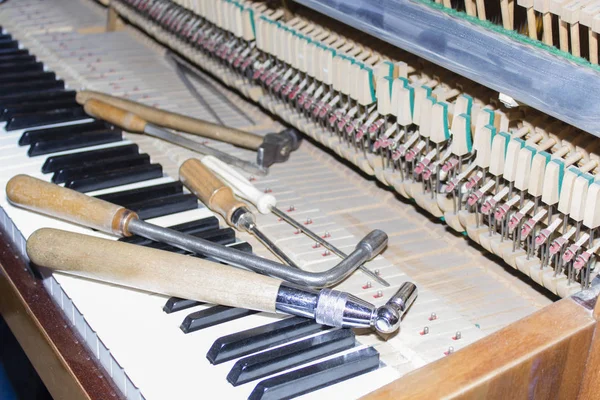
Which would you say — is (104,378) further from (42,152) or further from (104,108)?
(104,108)

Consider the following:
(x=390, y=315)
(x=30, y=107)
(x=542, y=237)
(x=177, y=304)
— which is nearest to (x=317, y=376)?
(x=390, y=315)

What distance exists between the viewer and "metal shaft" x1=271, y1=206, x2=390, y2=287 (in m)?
2.20

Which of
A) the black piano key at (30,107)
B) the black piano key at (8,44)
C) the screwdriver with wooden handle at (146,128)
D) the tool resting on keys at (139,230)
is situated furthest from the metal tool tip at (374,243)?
the black piano key at (8,44)

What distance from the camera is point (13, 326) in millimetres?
2471

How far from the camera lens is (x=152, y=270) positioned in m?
1.97

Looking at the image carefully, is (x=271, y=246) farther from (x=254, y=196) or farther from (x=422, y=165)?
(x=422, y=165)

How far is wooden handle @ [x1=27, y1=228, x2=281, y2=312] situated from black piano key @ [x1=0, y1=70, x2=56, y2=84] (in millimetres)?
1453

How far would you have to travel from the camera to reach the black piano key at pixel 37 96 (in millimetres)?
3222

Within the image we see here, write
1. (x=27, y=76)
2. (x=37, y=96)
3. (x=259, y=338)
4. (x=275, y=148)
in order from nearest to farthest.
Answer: (x=259, y=338) < (x=275, y=148) < (x=37, y=96) < (x=27, y=76)

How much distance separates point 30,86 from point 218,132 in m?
0.84

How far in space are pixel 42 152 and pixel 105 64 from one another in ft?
3.19

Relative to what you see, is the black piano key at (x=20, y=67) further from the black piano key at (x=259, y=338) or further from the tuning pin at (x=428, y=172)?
the black piano key at (x=259, y=338)

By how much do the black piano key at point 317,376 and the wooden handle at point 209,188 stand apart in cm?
72

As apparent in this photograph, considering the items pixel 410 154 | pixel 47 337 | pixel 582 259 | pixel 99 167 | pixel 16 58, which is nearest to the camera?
pixel 582 259
